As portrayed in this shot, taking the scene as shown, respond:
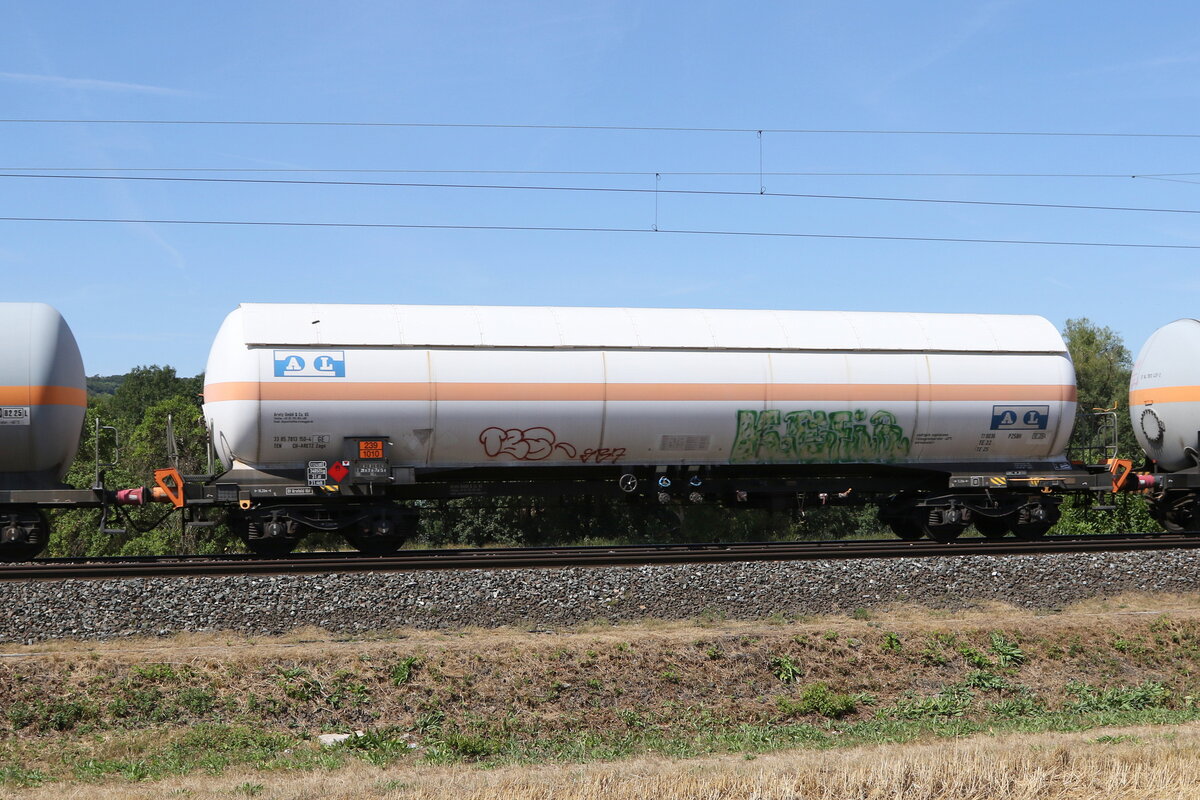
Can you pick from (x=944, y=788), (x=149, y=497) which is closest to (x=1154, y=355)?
(x=944, y=788)

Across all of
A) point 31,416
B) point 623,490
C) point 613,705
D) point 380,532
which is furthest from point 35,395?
point 613,705

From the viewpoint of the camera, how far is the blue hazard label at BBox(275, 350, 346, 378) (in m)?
16.0

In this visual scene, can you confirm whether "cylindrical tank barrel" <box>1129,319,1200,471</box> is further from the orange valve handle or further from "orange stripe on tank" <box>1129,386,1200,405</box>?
the orange valve handle

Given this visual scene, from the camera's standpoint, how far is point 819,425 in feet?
57.6

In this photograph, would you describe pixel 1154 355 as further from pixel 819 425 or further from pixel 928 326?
pixel 819 425

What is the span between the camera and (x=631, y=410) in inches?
664

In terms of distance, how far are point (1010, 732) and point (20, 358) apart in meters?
14.3

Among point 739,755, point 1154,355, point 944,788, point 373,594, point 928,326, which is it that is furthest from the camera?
point 1154,355

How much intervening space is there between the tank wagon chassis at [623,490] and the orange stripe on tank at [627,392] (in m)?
0.89

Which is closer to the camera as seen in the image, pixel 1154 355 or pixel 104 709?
pixel 104 709

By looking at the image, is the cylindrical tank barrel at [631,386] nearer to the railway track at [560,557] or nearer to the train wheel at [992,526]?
the train wheel at [992,526]

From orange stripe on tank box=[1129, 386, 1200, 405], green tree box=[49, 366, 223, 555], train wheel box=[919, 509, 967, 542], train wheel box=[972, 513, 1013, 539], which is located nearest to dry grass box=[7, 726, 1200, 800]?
train wheel box=[919, 509, 967, 542]

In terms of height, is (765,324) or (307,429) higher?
(765,324)

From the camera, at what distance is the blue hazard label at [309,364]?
1602cm
